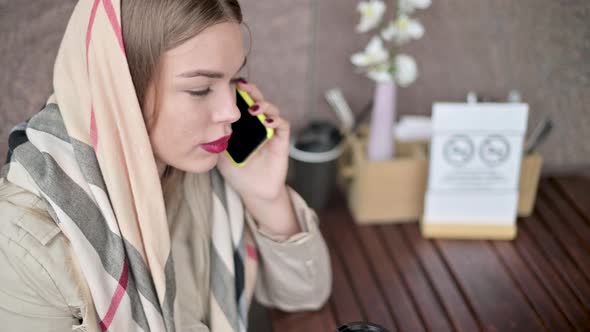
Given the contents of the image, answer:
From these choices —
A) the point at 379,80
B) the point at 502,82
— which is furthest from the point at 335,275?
the point at 502,82

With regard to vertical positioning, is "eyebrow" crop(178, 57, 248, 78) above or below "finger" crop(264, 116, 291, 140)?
above

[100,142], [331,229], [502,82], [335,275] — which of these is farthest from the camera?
[502,82]

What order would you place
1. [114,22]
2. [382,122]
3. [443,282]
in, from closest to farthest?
[114,22] → [443,282] → [382,122]

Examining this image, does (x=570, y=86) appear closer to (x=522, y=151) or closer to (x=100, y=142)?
A: (x=522, y=151)

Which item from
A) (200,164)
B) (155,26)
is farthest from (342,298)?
(155,26)

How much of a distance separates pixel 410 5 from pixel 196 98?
0.57 meters

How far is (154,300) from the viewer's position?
3.66 feet

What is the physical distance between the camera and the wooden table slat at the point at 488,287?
4.14 ft

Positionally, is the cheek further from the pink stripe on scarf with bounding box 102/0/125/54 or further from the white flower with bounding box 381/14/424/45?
the white flower with bounding box 381/14/424/45

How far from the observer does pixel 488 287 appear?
1.36 meters

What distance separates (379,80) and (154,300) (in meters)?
0.63

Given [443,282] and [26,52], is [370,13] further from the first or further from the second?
[26,52]

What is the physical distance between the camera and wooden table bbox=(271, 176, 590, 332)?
4.18 ft

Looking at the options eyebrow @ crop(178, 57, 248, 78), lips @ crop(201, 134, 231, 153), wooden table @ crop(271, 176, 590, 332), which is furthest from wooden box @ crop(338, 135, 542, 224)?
eyebrow @ crop(178, 57, 248, 78)
